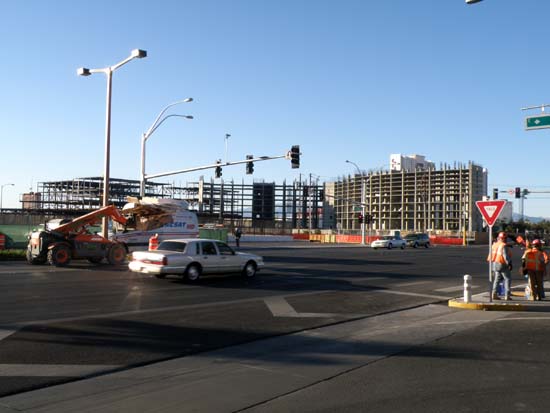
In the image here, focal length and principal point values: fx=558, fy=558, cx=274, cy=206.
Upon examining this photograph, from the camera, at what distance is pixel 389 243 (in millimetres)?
54031

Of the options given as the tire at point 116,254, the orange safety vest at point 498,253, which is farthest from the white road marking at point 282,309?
the tire at point 116,254

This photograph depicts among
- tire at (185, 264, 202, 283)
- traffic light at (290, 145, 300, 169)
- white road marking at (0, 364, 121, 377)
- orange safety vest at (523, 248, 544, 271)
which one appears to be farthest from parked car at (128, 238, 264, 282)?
traffic light at (290, 145, 300, 169)

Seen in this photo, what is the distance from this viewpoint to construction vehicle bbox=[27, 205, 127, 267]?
23.2 meters

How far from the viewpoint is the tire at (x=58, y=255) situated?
75.8 feet

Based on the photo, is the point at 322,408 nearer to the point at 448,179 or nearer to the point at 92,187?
the point at 92,187

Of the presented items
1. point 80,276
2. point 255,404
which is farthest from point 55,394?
point 80,276

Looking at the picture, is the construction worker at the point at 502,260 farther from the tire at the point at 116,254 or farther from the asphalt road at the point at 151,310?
the tire at the point at 116,254

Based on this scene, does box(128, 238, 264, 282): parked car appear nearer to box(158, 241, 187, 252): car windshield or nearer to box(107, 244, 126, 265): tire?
box(158, 241, 187, 252): car windshield

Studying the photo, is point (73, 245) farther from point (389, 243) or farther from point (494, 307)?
point (389, 243)

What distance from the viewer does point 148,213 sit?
2769 centimetres

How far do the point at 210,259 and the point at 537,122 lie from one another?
13.0 metres

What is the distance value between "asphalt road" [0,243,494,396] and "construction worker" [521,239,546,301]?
2376mm

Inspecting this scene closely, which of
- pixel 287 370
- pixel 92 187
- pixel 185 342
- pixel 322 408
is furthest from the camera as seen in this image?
pixel 92 187

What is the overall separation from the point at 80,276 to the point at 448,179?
439 ft
